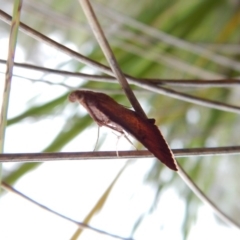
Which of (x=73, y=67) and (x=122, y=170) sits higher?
(x=73, y=67)

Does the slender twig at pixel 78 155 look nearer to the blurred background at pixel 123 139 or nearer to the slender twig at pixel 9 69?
the slender twig at pixel 9 69

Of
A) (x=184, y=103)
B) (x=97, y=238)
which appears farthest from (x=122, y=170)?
(x=184, y=103)

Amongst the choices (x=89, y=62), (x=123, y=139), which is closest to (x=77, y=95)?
(x=89, y=62)

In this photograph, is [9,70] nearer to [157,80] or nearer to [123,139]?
[157,80]

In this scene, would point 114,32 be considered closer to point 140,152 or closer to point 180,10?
point 180,10

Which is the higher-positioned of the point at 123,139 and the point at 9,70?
the point at 123,139

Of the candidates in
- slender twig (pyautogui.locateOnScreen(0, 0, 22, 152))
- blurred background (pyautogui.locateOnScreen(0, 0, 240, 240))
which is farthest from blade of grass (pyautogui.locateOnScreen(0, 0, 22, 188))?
blurred background (pyautogui.locateOnScreen(0, 0, 240, 240))

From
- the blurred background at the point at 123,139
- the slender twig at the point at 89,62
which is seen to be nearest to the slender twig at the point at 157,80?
the slender twig at the point at 89,62
